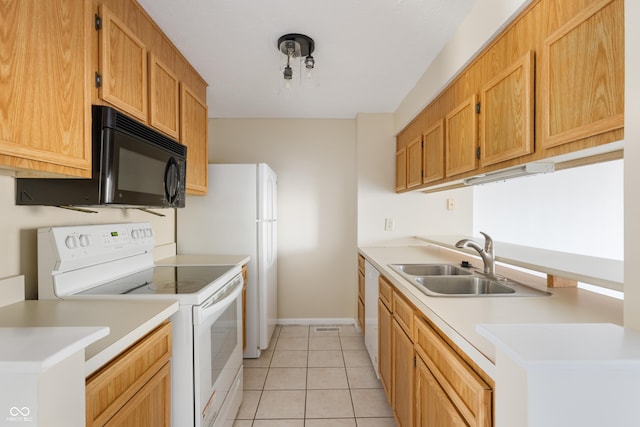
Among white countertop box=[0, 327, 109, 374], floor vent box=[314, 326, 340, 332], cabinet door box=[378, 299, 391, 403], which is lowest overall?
floor vent box=[314, 326, 340, 332]

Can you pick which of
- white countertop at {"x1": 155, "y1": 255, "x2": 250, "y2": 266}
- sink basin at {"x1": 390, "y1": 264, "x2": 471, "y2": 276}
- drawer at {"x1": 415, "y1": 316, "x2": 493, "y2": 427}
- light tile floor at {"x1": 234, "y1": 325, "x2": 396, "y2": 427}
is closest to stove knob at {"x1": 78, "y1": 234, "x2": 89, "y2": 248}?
white countertop at {"x1": 155, "y1": 255, "x2": 250, "y2": 266}

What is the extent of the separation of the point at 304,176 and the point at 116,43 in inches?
87.7

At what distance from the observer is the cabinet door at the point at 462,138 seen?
1684 millimetres

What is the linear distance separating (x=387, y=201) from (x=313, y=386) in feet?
5.95

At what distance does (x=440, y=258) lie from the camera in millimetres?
2369

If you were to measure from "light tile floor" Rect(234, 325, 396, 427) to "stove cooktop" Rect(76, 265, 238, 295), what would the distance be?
92 cm

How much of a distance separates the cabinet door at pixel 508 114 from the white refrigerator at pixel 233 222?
1719 mm

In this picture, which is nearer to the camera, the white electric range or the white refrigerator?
the white electric range

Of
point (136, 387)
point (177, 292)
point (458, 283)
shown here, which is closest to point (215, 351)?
point (177, 292)

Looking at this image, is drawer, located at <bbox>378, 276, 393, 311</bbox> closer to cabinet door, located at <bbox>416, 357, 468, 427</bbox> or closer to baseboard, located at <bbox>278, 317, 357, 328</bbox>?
cabinet door, located at <bbox>416, 357, 468, 427</bbox>

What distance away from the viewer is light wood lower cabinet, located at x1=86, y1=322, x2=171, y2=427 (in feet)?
2.85

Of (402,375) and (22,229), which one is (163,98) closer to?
(22,229)

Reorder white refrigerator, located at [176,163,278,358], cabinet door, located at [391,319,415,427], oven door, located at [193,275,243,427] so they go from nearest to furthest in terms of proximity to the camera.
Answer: oven door, located at [193,275,243,427] → cabinet door, located at [391,319,415,427] → white refrigerator, located at [176,163,278,358]

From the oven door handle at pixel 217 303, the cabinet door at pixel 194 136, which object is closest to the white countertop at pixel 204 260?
the oven door handle at pixel 217 303
